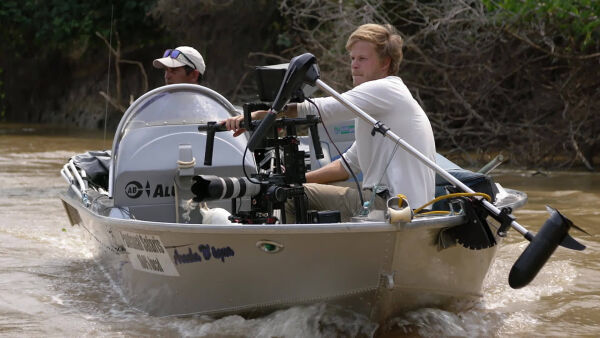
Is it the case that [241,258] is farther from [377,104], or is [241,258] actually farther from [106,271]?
[106,271]

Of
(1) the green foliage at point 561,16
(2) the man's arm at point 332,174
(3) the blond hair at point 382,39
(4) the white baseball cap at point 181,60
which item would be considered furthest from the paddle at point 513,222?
(1) the green foliage at point 561,16

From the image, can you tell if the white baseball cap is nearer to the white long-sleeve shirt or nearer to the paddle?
the white long-sleeve shirt

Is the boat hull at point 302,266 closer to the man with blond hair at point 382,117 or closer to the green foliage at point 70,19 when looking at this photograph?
the man with blond hair at point 382,117

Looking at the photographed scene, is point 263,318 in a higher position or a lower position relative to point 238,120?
lower

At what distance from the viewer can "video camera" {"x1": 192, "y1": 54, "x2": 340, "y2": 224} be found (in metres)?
4.32

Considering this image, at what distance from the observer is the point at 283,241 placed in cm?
427

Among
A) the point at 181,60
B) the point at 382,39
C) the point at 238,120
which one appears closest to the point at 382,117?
the point at 382,39

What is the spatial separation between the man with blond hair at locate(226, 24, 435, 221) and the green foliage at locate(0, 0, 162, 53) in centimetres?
1605

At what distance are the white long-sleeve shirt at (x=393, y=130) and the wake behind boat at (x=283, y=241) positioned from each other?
0.14 metres

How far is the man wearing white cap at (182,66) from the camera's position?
6.68m

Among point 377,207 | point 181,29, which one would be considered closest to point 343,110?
point 377,207

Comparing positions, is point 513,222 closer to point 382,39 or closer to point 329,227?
point 329,227

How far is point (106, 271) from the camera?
6.30 metres

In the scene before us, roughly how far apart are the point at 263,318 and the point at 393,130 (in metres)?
1.16
